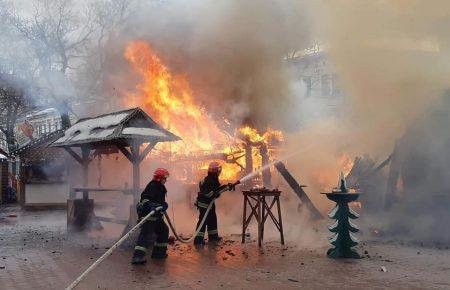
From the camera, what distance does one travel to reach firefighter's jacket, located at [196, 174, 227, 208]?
10.6 meters

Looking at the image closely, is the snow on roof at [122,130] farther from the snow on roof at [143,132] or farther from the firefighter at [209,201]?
the firefighter at [209,201]

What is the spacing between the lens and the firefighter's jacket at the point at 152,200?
8523 mm

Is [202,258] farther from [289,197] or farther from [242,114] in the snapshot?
[242,114]

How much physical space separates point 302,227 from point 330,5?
739 cm

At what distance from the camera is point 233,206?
48.3 feet

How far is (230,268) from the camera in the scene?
7.75m

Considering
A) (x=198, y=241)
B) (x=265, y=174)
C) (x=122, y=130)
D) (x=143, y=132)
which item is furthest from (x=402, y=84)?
(x=122, y=130)

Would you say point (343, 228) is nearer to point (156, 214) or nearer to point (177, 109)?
point (156, 214)

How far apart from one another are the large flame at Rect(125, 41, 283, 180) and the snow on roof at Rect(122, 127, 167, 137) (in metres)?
4.97

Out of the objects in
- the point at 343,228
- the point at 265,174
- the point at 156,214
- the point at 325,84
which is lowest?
the point at 343,228

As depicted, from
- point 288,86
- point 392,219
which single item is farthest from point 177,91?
point 392,219

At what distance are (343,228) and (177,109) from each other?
9.13 metres

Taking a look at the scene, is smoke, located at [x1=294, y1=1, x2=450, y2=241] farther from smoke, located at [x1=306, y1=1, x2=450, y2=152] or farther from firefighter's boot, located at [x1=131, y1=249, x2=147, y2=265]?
firefighter's boot, located at [x1=131, y1=249, x2=147, y2=265]

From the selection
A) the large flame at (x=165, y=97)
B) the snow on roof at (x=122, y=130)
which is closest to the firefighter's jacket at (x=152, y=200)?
the snow on roof at (x=122, y=130)
